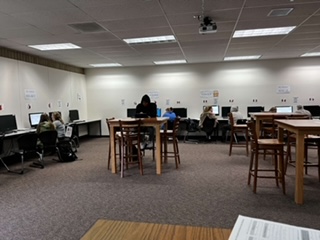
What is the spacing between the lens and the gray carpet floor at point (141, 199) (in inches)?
106

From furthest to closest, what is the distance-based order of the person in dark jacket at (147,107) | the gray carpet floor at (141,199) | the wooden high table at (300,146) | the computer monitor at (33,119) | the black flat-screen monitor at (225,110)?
1. the black flat-screen monitor at (225,110)
2. the computer monitor at (33,119)
3. the person in dark jacket at (147,107)
4. the wooden high table at (300,146)
5. the gray carpet floor at (141,199)

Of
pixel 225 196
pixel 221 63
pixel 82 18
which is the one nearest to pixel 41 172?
pixel 82 18

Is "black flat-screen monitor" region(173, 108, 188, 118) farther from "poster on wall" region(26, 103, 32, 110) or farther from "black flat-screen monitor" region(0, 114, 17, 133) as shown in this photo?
"black flat-screen monitor" region(0, 114, 17, 133)

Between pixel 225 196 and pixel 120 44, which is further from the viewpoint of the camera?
pixel 120 44

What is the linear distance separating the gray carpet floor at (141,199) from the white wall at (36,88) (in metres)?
1.79

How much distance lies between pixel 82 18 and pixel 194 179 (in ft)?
10.3

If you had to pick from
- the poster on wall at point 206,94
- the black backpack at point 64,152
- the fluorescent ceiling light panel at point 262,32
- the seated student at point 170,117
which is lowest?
the black backpack at point 64,152

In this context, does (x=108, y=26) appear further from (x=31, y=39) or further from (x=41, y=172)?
(x=41, y=172)

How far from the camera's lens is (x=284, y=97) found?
8453mm

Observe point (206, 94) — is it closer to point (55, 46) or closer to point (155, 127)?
point (155, 127)

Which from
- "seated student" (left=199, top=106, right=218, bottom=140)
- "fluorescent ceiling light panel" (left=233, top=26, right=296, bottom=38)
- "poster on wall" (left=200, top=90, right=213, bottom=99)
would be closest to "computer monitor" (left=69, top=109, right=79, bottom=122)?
"seated student" (left=199, top=106, right=218, bottom=140)

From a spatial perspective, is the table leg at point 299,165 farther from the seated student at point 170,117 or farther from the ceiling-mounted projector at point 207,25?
the seated student at point 170,117

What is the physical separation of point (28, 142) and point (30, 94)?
2.16m

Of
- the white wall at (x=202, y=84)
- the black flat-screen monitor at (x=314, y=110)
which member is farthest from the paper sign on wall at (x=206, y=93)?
the black flat-screen monitor at (x=314, y=110)
